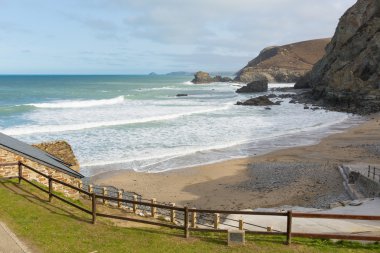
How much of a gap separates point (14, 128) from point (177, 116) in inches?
876

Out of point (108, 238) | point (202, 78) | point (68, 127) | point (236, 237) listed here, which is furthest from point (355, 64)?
point (202, 78)

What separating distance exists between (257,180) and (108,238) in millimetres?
15903

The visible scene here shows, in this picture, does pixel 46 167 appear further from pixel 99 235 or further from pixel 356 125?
pixel 356 125

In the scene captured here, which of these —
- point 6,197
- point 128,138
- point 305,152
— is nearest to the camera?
point 6,197

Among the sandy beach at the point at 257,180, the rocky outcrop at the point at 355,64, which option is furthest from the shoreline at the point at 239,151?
the rocky outcrop at the point at 355,64

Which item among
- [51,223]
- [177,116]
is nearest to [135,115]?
[177,116]

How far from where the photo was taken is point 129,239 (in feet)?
35.1

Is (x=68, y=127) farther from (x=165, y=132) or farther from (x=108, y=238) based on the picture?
(x=108, y=238)

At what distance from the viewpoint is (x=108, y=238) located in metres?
10.7

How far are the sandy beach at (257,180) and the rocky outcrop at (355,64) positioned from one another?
1335 inches

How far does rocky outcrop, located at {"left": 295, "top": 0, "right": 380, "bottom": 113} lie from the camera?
213 feet

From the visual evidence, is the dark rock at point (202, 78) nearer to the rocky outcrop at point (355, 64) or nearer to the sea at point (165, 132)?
the rocky outcrop at point (355, 64)

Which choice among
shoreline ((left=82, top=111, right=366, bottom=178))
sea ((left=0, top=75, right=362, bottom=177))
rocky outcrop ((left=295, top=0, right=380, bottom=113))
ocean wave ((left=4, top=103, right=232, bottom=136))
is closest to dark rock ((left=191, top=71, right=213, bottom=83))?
rocky outcrop ((left=295, top=0, right=380, bottom=113))

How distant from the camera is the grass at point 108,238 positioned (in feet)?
32.9
